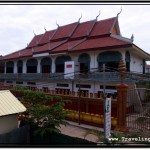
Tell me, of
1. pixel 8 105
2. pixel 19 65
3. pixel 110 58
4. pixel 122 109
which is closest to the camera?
pixel 8 105

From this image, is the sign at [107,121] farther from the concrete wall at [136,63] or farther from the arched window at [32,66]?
the arched window at [32,66]

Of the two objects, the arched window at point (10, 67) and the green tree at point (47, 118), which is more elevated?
the arched window at point (10, 67)

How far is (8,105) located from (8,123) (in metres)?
0.79

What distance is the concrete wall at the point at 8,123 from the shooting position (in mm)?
9266

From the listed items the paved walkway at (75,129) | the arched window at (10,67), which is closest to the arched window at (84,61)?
the paved walkway at (75,129)

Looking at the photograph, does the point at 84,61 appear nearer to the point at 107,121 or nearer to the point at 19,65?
the point at 19,65

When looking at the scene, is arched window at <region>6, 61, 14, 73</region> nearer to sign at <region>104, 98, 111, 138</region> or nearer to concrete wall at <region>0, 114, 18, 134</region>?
concrete wall at <region>0, 114, 18, 134</region>

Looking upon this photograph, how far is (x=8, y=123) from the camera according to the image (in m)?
9.51

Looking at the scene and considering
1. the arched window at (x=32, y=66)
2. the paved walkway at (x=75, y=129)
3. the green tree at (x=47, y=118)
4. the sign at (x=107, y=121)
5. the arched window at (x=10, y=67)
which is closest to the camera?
the sign at (x=107, y=121)

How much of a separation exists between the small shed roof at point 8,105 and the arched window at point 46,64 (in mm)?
16852

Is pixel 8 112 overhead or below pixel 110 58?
below

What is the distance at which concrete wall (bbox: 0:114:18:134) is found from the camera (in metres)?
9.27

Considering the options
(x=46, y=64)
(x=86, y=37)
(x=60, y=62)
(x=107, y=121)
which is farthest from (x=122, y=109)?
(x=46, y=64)

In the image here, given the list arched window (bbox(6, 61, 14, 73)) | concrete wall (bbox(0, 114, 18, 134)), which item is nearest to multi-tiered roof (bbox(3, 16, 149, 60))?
arched window (bbox(6, 61, 14, 73))
